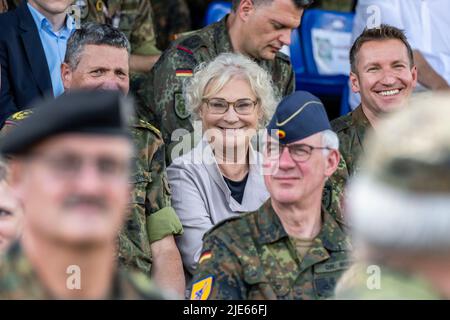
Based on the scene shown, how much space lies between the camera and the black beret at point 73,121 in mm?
2043

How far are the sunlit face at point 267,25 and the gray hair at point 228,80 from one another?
0.64m

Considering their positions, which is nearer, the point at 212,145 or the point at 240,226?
the point at 240,226

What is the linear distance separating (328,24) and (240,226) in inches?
146

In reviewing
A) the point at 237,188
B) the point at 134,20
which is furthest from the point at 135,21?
the point at 237,188

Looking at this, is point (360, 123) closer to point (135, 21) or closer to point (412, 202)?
point (135, 21)

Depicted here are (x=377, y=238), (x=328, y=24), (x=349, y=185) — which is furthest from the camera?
(x=328, y=24)

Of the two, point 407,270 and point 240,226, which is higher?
point 240,226

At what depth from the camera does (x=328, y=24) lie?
7.12 metres

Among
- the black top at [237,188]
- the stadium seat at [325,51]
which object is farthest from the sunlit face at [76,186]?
the stadium seat at [325,51]

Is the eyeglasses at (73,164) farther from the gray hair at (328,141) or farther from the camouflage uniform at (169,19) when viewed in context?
the camouflage uniform at (169,19)

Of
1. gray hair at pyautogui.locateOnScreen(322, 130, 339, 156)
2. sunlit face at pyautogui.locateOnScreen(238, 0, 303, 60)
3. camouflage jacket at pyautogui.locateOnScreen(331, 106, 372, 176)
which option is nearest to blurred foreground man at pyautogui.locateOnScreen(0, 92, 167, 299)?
gray hair at pyautogui.locateOnScreen(322, 130, 339, 156)

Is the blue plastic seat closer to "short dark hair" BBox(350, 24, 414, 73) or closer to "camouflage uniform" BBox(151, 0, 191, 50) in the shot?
"camouflage uniform" BBox(151, 0, 191, 50)
